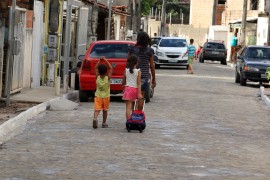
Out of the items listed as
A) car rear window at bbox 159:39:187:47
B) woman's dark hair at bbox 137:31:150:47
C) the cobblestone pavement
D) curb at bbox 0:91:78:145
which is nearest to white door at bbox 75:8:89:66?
the cobblestone pavement

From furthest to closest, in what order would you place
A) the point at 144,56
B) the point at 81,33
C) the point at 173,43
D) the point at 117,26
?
the point at 117,26, the point at 173,43, the point at 81,33, the point at 144,56

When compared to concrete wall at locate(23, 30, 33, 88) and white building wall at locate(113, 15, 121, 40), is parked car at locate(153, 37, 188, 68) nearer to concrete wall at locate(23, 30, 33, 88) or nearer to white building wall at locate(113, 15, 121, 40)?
white building wall at locate(113, 15, 121, 40)

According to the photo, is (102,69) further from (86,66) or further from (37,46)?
(37,46)

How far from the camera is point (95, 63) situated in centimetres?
2236

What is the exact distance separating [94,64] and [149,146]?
30.3 feet

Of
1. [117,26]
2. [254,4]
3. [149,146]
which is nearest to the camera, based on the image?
[149,146]

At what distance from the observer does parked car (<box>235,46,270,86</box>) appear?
32938 millimetres

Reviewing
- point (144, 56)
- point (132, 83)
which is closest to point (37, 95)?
point (144, 56)

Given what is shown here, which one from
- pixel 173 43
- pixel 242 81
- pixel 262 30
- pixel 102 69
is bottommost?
pixel 242 81

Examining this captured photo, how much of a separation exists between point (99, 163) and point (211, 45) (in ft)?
176

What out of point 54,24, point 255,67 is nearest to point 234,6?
point 255,67

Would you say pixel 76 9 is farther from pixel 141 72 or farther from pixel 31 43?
pixel 141 72

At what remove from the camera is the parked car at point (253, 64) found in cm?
3294

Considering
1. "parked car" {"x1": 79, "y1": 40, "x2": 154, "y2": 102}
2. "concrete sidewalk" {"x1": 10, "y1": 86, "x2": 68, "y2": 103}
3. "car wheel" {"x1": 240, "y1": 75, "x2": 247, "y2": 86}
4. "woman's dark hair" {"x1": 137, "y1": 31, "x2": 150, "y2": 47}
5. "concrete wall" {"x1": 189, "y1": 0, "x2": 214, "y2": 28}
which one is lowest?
"car wheel" {"x1": 240, "y1": 75, "x2": 247, "y2": 86}
